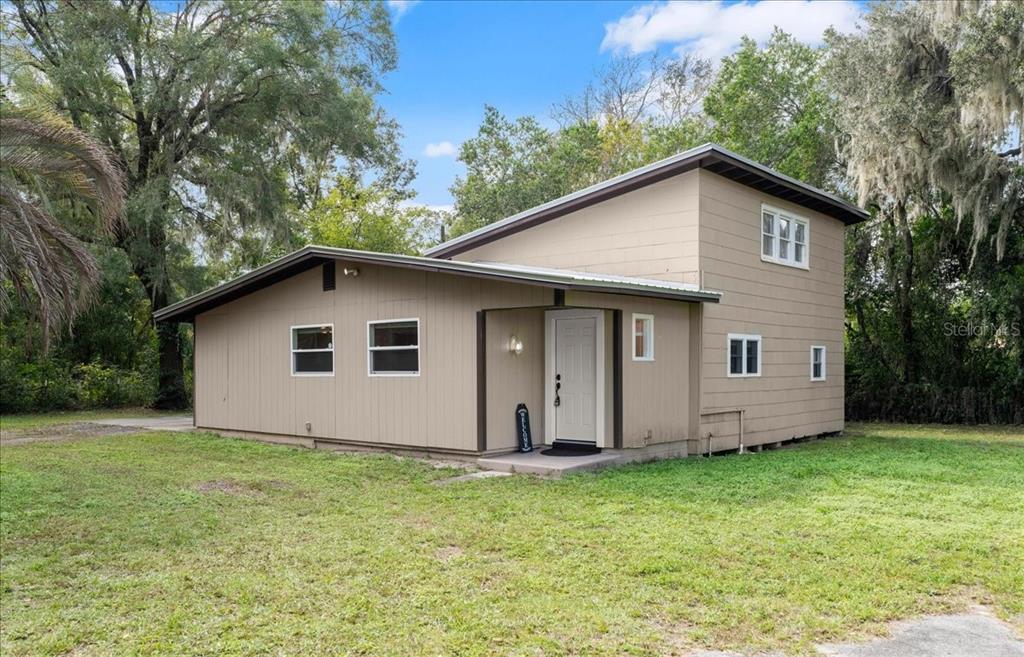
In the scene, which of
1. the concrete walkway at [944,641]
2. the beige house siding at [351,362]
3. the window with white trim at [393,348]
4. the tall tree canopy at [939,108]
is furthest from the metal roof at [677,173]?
the concrete walkway at [944,641]

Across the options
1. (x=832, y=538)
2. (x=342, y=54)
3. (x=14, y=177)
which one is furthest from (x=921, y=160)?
(x=14, y=177)

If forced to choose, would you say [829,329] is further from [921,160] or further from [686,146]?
[686,146]

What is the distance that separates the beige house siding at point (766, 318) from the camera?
11.2 metres

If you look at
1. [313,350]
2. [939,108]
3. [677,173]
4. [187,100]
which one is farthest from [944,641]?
[187,100]

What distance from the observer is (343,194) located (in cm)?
2598

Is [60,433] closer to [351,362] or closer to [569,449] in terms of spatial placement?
[351,362]

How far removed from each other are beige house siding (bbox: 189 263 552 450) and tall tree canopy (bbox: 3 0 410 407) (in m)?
5.17

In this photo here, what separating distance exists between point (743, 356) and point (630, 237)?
Result: 8.23 ft

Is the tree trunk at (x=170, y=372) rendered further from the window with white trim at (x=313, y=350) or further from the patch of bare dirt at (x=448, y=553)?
the patch of bare dirt at (x=448, y=553)

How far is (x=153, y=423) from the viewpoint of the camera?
1528 centimetres

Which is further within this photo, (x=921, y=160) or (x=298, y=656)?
(x=921, y=160)

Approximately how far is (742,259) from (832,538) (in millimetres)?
6755

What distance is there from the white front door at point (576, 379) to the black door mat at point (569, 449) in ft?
0.29

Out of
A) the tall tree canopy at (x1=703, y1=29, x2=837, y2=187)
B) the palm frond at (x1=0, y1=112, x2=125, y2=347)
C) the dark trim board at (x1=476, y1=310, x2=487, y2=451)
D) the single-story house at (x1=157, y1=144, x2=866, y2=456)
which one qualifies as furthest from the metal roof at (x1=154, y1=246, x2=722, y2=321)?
the tall tree canopy at (x1=703, y1=29, x2=837, y2=187)
